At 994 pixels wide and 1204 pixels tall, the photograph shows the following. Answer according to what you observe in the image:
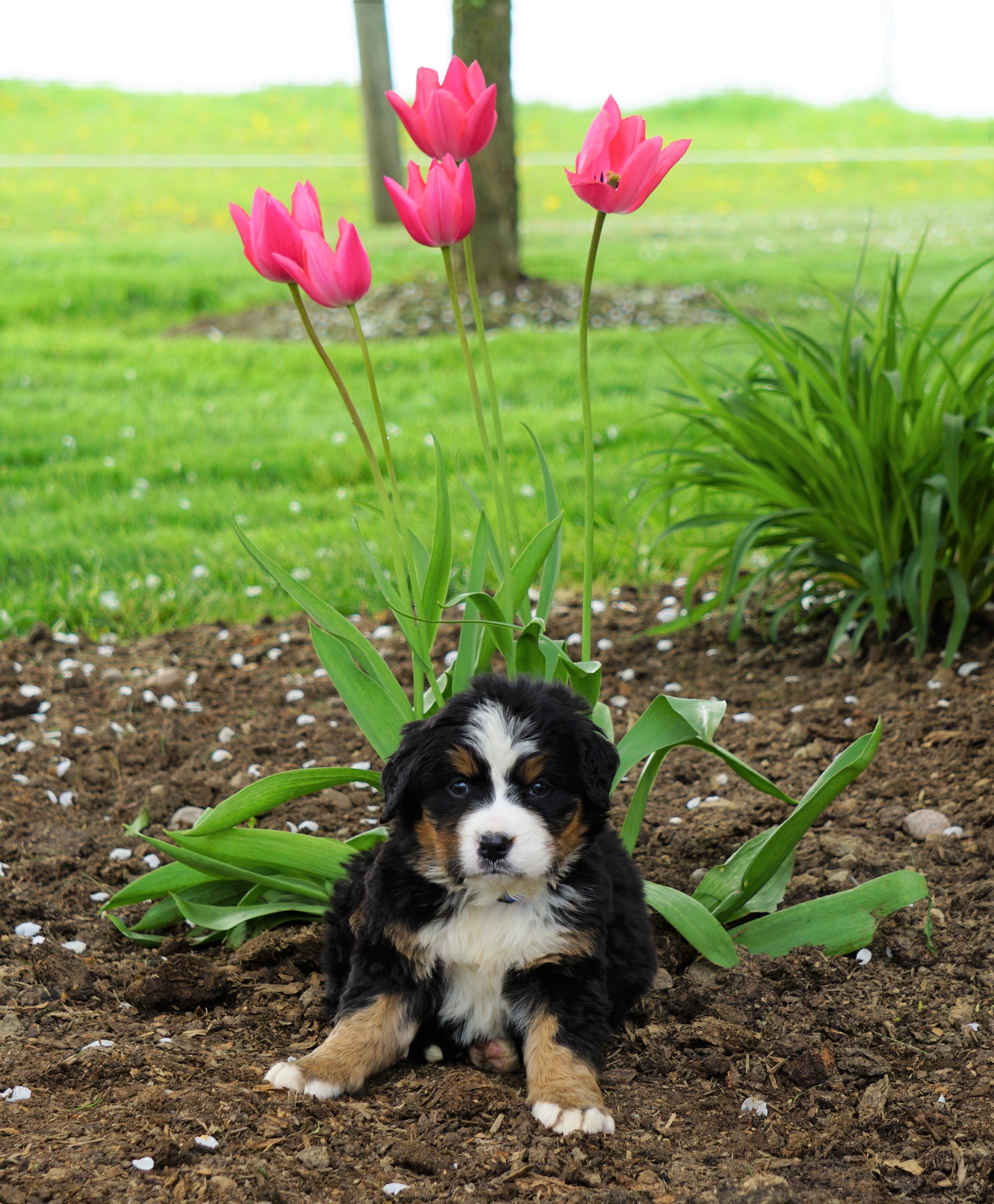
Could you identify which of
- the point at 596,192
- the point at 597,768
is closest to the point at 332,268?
the point at 596,192

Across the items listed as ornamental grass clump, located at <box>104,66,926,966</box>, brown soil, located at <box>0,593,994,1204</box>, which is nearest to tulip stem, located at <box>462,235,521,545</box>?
ornamental grass clump, located at <box>104,66,926,966</box>

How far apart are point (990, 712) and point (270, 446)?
Answer: 470cm

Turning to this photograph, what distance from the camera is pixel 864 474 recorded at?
406cm

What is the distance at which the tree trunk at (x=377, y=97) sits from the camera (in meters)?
13.0

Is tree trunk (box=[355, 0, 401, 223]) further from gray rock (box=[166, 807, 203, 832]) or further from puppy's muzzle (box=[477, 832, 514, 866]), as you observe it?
puppy's muzzle (box=[477, 832, 514, 866])

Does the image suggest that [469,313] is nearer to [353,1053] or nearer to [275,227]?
[275,227]

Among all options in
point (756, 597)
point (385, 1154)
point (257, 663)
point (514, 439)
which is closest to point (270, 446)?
point (514, 439)

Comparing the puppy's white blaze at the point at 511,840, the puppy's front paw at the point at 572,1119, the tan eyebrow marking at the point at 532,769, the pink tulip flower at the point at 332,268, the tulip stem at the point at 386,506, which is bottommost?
the puppy's front paw at the point at 572,1119

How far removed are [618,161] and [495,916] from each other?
62.7 inches

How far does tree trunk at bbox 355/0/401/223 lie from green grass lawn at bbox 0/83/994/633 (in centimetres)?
79

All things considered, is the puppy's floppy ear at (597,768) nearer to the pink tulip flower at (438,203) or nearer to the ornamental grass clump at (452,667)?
the ornamental grass clump at (452,667)

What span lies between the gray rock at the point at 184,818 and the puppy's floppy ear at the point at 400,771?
1.33 m

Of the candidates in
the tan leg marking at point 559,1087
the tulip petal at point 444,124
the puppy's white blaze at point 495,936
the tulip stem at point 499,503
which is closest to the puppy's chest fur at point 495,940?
the puppy's white blaze at point 495,936

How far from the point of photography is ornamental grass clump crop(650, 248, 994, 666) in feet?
13.4
